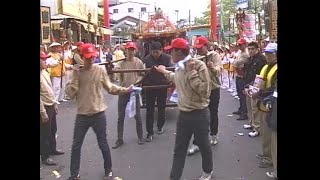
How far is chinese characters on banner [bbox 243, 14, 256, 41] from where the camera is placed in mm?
11067

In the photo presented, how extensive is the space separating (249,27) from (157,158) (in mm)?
6745

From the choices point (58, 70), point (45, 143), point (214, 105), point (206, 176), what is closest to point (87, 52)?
point (45, 143)

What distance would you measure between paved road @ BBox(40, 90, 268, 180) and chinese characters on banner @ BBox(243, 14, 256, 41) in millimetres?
3998

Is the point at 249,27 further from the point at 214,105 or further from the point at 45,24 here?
the point at 214,105

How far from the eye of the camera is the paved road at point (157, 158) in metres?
4.87

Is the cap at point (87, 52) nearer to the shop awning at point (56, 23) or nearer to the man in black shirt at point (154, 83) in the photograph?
the man in black shirt at point (154, 83)

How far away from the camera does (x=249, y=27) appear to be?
1131 centimetres

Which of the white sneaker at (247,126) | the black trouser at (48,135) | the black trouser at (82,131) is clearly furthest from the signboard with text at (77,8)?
the black trouser at (82,131)

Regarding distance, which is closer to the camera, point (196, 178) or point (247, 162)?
point (196, 178)
